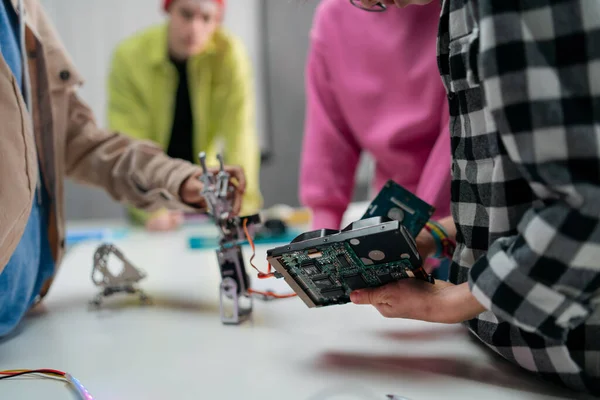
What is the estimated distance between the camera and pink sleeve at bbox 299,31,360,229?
144cm

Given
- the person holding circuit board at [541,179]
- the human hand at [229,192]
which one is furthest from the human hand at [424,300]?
the human hand at [229,192]

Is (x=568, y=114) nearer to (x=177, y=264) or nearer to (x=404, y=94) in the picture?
(x=404, y=94)

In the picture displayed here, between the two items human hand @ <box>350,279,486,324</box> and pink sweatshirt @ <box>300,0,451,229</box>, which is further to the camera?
pink sweatshirt @ <box>300,0,451,229</box>

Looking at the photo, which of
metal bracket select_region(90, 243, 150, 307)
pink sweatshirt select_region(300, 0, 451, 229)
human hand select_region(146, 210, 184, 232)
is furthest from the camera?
human hand select_region(146, 210, 184, 232)

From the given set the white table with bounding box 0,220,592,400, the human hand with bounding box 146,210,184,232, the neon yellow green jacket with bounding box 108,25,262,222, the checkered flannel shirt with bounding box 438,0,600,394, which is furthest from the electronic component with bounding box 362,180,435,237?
the neon yellow green jacket with bounding box 108,25,262,222

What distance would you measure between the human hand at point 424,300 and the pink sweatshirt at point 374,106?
0.44 m

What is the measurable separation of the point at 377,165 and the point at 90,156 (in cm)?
70

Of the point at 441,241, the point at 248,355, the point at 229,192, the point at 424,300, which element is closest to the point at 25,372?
the point at 248,355

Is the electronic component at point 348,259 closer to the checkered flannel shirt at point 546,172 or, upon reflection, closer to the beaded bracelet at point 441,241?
the checkered flannel shirt at point 546,172

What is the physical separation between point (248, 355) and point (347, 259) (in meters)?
0.20

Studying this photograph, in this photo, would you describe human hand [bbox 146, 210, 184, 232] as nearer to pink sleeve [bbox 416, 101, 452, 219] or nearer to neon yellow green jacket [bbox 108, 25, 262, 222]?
neon yellow green jacket [bbox 108, 25, 262, 222]

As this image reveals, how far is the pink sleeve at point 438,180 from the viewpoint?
1079mm

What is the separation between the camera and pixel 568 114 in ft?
1.68

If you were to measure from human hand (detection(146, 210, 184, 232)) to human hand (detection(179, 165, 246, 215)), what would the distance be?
35.5 inches
